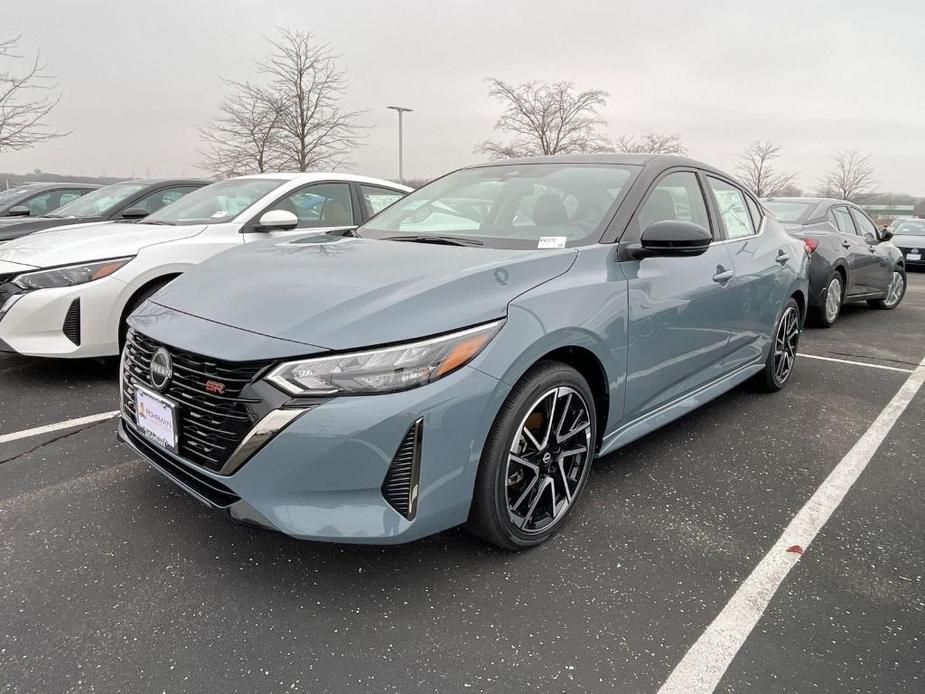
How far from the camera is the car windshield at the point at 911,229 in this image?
15291 mm

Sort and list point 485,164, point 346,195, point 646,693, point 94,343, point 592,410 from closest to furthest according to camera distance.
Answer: point 646,693 < point 592,410 < point 485,164 < point 94,343 < point 346,195

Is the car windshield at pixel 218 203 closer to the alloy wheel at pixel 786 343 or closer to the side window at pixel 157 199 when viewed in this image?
the side window at pixel 157 199

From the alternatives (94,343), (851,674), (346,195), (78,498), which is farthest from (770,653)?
(346,195)

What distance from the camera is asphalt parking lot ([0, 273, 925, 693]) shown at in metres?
1.71

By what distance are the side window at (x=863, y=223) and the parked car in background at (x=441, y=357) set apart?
5.67 metres

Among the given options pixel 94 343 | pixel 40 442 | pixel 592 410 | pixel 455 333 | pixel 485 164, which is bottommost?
pixel 40 442

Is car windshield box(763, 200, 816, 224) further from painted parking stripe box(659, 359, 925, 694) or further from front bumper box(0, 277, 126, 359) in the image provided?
front bumper box(0, 277, 126, 359)

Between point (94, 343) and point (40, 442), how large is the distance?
934mm

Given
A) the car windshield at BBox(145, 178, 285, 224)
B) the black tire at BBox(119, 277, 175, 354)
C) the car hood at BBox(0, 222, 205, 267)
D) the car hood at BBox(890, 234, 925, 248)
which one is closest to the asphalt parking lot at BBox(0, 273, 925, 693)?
the black tire at BBox(119, 277, 175, 354)

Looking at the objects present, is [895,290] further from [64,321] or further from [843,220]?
[64,321]

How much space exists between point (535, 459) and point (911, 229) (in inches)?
701

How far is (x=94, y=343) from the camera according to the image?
12.8 feet

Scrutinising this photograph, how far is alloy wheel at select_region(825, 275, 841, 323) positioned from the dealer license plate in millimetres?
6796

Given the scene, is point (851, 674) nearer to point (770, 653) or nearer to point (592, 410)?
point (770, 653)
